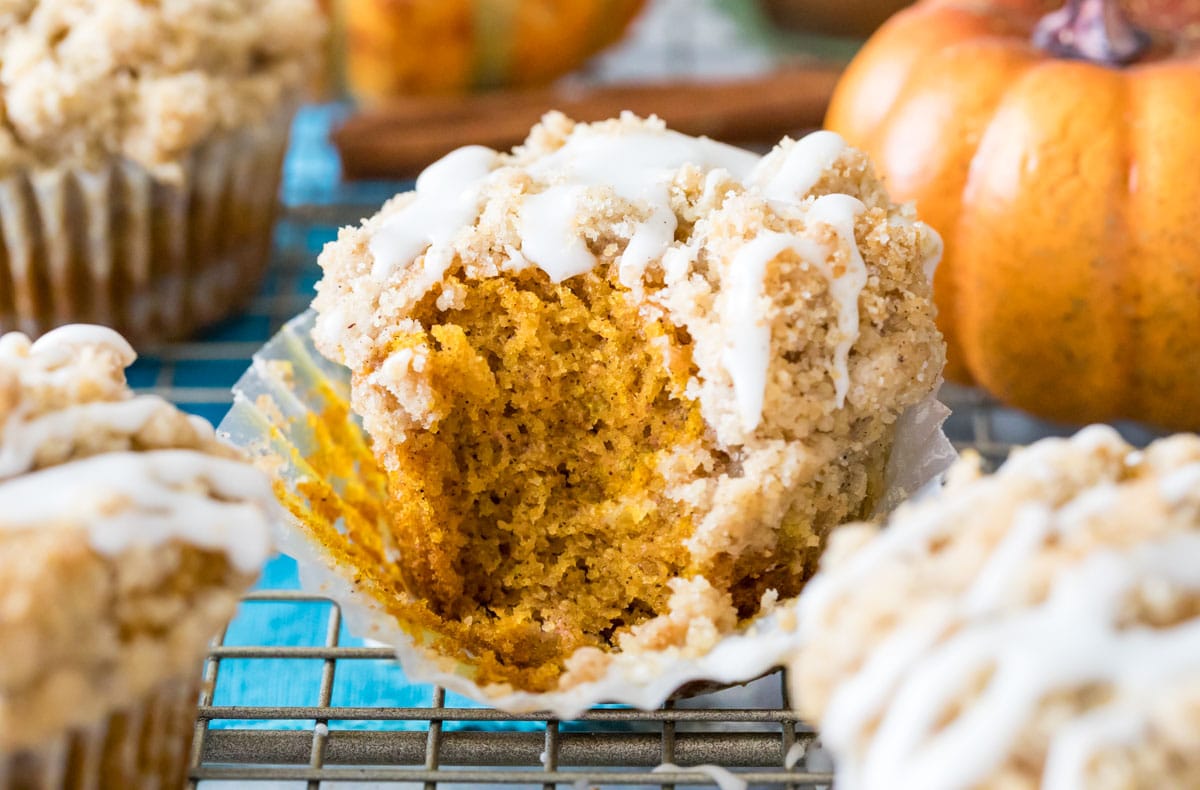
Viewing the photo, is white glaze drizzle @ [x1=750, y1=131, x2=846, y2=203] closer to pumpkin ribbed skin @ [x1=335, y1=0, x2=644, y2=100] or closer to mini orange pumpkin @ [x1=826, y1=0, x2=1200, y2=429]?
mini orange pumpkin @ [x1=826, y1=0, x2=1200, y2=429]

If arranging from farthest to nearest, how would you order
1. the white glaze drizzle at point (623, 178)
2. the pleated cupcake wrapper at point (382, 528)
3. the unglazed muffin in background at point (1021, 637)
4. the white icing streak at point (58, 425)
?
1. the white glaze drizzle at point (623, 178)
2. the pleated cupcake wrapper at point (382, 528)
3. the white icing streak at point (58, 425)
4. the unglazed muffin in background at point (1021, 637)

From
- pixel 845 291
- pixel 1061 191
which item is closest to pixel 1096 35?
pixel 1061 191

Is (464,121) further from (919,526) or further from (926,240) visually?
(919,526)

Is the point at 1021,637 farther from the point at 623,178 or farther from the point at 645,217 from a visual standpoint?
the point at 623,178

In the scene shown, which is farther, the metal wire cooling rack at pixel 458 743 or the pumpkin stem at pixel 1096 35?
the pumpkin stem at pixel 1096 35

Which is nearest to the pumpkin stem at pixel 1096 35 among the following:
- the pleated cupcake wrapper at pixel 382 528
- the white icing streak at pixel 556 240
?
the pleated cupcake wrapper at pixel 382 528

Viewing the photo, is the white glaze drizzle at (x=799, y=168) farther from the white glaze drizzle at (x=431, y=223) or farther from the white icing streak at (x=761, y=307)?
the white glaze drizzle at (x=431, y=223)
